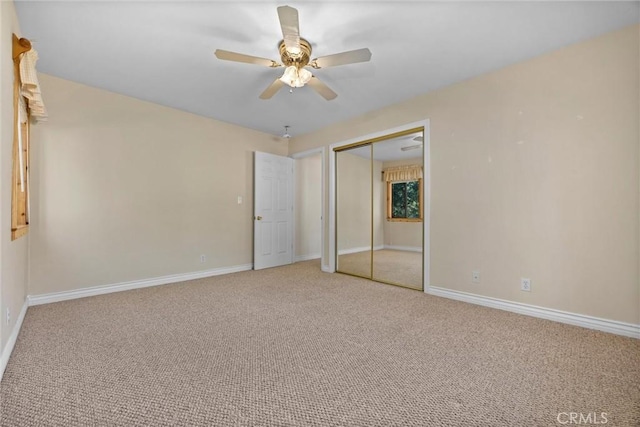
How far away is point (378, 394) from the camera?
153cm

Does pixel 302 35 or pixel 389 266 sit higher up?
pixel 302 35

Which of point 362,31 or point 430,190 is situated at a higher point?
point 362,31

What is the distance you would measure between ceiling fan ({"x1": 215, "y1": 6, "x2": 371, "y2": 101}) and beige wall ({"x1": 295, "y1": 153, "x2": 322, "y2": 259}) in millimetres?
3141

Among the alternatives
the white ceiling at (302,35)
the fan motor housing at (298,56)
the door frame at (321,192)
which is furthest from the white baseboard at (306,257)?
the fan motor housing at (298,56)

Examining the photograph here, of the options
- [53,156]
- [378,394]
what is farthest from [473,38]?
[53,156]

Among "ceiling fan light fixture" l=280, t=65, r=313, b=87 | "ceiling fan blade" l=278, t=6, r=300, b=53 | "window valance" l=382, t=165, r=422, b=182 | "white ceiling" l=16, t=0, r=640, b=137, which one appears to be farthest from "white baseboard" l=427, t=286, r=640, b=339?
"ceiling fan blade" l=278, t=6, r=300, b=53

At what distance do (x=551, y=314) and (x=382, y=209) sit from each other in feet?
7.87

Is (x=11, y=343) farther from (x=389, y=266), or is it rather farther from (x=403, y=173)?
(x=403, y=173)

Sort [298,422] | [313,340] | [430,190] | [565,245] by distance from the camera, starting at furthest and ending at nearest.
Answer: [430,190], [565,245], [313,340], [298,422]

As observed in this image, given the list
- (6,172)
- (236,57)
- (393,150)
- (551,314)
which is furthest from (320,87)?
(551,314)

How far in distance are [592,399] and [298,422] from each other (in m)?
1.56

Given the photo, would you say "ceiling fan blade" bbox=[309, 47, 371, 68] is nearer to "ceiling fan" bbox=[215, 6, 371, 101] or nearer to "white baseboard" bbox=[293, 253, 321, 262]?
"ceiling fan" bbox=[215, 6, 371, 101]

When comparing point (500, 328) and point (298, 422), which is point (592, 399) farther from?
point (298, 422)

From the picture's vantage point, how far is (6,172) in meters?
1.90
